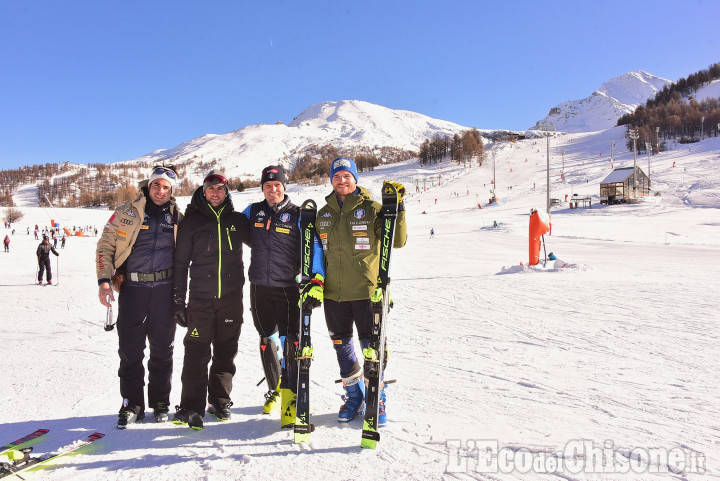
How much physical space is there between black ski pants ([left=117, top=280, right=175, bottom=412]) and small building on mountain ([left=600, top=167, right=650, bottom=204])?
43538mm

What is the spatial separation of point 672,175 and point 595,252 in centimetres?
3906

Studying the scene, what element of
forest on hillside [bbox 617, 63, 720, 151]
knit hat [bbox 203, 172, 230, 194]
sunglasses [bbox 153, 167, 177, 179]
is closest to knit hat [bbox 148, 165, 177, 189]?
sunglasses [bbox 153, 167, 177, 179]

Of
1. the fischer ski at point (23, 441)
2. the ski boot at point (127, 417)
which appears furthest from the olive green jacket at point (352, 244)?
the fischer ski at point (23, 441)

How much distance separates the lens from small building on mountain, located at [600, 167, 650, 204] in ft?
128

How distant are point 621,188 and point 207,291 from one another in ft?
147

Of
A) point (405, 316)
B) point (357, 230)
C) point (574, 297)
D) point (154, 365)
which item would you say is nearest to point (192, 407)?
point (154, 365)

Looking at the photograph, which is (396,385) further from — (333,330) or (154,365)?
(154,365)

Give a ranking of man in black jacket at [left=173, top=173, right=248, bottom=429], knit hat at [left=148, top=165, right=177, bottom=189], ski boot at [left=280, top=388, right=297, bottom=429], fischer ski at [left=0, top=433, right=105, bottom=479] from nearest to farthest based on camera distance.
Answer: fischer ski at [left=0, top=433, right=105, bottom=479] → ski boot at [left=280, top=388, right=297, bottom=429] → man in black jacket at [left=173, top=173, right=248, bottom=429] → knit hat at [left=148, top=165, right=177, bottom=189]

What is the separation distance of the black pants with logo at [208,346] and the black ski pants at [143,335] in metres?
0.25

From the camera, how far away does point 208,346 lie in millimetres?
3623

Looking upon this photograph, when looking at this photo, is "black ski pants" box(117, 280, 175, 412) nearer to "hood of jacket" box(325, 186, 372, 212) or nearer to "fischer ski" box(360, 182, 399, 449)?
"hood of jacket" box(325, 186, 372, 212)

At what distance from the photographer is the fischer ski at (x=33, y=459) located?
2.76 m

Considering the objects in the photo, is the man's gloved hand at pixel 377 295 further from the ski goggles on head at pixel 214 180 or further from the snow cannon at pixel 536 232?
the snow cannon at pixel 536 232

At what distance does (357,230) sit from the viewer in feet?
11.3
